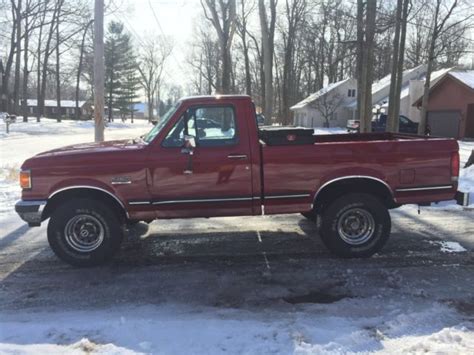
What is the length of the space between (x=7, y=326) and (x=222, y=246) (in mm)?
3060

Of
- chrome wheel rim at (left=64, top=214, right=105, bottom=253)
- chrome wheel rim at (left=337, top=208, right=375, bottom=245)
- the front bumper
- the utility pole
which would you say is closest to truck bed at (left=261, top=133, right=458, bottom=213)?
chrome wheel rim at (left=337, top=208, right=375, bottom=245)

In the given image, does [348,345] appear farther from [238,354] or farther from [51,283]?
[51,283]

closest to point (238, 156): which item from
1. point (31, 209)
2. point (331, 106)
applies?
point (31, 209)

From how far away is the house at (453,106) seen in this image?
30797 mm

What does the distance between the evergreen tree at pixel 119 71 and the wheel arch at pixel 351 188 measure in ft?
246

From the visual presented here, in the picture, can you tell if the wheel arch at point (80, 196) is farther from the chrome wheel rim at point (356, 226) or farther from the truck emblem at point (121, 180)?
the chrome wheel rim at point (356, 226)

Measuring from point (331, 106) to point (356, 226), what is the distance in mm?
47999

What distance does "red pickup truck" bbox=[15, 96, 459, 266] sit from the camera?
5809 mm

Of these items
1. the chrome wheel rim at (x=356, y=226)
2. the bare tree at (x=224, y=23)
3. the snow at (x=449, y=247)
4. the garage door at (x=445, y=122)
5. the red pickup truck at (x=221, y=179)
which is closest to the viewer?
the red pickup truck at (x=221, y=179)

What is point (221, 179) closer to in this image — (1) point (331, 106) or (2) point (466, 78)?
(2) point (466, 78)

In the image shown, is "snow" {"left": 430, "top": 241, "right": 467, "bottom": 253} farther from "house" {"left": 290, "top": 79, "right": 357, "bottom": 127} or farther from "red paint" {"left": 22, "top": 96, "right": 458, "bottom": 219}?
"house" {"left": 290, "top": 79, "right": 357, "bottom": 127}

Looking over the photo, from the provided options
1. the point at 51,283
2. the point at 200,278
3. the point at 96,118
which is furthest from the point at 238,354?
the point at 96,118

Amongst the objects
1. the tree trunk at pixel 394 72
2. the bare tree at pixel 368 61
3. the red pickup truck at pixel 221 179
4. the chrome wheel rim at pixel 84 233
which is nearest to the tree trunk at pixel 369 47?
the bare tree at pixel 368 61

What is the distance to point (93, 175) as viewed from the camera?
5.77 m
